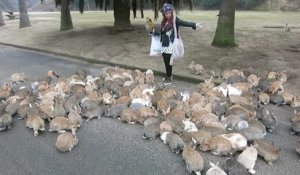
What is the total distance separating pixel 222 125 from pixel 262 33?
10431 millimetres

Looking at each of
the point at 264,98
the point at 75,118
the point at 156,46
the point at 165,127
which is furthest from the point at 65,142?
the point at 156,46

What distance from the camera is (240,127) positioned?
7.30 meters

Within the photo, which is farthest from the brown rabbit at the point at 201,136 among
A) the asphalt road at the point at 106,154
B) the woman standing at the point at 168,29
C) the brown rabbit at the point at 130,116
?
the woman standing at the point at 168,29

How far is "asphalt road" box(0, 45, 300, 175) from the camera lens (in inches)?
258

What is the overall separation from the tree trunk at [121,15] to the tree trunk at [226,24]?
571 cm

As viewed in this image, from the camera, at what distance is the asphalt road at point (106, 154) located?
656 centimetres

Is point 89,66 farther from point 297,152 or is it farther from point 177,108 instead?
point 297,152

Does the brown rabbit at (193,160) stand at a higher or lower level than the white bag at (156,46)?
lower

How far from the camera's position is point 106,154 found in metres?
7.12

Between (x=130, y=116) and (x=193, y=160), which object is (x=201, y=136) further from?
(x=130, y=116)

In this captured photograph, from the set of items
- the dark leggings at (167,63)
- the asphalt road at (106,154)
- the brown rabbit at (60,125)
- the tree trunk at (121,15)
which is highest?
the tree trunk at (121,15)

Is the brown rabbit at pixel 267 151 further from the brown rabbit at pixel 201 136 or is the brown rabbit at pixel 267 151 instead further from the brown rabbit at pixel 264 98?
the brown rabbit at pixel 264 98

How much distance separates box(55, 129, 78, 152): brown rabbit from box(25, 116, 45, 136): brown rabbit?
0.80 m

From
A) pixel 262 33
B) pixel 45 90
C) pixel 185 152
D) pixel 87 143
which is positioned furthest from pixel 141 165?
pixel 262 33
